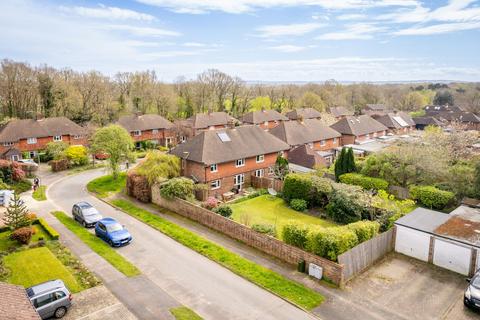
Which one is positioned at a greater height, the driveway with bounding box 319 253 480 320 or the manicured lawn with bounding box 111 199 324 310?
the manicured lawn with bounding box 111 199 324 310

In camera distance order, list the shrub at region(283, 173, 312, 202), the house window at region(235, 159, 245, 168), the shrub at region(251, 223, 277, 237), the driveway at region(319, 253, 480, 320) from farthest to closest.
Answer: the house window at region(235, 159, 245, 168)
the shrub at region(283, 173, 312, 202)
the shrub at region(251, 223, 277, 237)
the driveway at region(319, 253, 480, 320)

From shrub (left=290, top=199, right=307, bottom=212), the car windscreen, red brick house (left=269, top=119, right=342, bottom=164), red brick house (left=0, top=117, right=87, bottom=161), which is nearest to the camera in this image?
the car windscreen

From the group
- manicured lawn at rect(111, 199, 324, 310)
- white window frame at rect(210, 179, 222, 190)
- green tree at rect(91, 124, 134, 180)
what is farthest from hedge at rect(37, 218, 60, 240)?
white window frame at rect(210, 179, 222, 190)

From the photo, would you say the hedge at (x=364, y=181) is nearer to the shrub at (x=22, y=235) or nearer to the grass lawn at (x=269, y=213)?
the grass lawn at (x=269, y=213)

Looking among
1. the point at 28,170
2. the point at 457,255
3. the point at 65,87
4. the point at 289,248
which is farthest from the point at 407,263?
the point at 65,87

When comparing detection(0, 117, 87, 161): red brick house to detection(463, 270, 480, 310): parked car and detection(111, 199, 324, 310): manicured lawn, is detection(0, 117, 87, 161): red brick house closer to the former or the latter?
detection(111, 199, 324, 310): manicured lawn

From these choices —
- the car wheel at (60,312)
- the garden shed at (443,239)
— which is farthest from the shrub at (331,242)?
the car wheel at (60,312)
